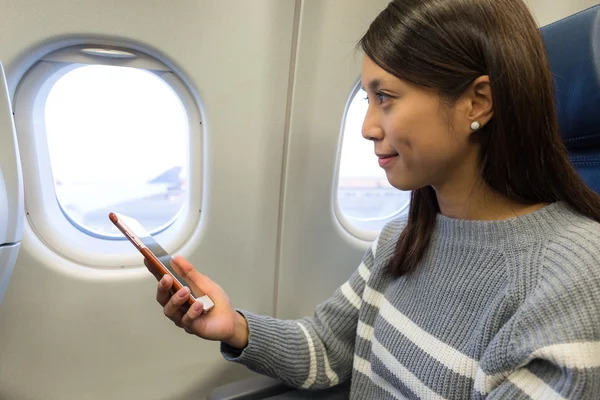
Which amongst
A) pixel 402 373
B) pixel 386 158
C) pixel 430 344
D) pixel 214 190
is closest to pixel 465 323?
pixel 430 344

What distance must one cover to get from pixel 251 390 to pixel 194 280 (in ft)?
1.21

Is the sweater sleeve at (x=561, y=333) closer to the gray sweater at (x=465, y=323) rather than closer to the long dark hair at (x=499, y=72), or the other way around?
the gray sweater at (x=465, y=323)

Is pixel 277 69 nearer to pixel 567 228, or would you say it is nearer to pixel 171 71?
pixel 171 71

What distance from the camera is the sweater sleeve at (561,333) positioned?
1.98ft

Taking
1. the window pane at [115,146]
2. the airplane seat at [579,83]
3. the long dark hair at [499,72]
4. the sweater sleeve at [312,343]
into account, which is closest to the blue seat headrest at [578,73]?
the airplane seat at [579,83]

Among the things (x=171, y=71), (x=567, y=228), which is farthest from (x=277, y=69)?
(x=567, y=228)

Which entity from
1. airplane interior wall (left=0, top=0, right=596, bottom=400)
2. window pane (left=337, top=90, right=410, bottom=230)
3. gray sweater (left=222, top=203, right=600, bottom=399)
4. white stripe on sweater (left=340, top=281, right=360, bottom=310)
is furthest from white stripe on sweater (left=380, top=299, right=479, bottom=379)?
window pane (left=337, top=90, right=410, bottom=230)

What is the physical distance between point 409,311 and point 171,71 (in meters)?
0.92

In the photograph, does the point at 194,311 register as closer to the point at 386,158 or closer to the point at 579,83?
the point at 386,158

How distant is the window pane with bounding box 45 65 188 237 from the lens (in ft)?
4.18

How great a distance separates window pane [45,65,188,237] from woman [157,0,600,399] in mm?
577

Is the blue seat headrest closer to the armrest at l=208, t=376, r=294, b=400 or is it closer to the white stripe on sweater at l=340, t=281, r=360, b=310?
the white stripe on sweater at l=340, t=281, r=360, b=310

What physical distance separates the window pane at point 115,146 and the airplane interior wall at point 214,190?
151 mm

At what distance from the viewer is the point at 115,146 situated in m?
1.39
